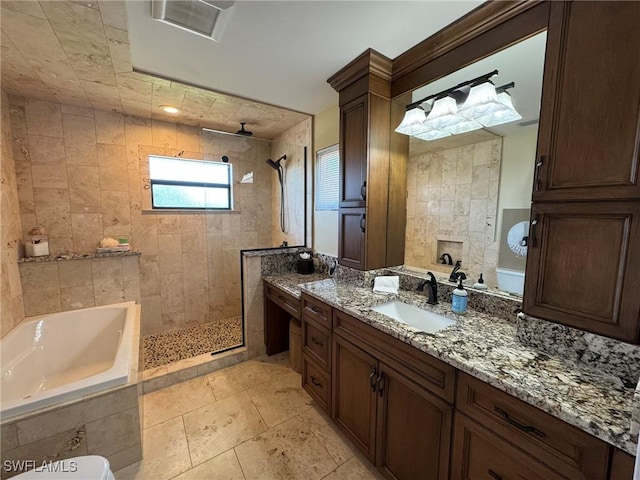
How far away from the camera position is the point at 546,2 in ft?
3.82

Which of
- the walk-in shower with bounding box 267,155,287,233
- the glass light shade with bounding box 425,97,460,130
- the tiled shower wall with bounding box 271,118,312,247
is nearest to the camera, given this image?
the glass light shade with bounding box 425,97,460,130

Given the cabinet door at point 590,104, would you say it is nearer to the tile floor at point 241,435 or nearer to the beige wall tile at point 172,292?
the tile floor at point 241,435

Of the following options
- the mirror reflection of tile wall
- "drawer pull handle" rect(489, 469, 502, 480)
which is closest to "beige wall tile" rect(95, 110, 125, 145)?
the mirror reflection of tile wall

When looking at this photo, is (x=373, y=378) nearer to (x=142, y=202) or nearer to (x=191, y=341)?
(x=191, y=341)


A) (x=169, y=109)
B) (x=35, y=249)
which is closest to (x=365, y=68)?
(x=169, y=109)

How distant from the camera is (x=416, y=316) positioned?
5.39ft

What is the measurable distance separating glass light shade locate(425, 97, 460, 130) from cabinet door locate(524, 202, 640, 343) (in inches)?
33.8

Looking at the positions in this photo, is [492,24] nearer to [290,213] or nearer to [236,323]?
[290,213]

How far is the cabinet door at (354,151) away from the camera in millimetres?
1887

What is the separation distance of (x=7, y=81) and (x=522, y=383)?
12.2 feet

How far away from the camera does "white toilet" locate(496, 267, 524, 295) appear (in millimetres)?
1410

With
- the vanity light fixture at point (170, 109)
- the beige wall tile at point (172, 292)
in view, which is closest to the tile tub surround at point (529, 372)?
the beige wall tile at point (172, 292)

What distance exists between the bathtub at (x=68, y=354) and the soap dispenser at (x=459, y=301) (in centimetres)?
199

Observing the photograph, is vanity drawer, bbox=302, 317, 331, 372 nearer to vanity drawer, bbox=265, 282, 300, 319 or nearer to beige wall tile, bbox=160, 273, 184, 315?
vanity drawer, bbox=265, 282, 300, 319
